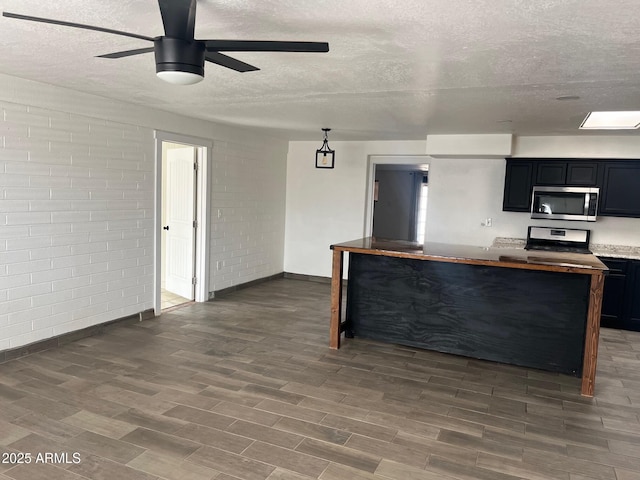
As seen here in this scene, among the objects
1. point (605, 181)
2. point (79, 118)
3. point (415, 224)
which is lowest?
point (415, 224)

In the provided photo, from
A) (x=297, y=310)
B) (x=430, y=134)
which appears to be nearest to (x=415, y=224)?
(x=430, y=134)

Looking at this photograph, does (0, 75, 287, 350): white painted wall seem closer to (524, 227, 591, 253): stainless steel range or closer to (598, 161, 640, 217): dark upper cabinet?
(524, 227, 591, 253): stainless steel range

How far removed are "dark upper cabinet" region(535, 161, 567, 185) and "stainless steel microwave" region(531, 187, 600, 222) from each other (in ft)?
0.32

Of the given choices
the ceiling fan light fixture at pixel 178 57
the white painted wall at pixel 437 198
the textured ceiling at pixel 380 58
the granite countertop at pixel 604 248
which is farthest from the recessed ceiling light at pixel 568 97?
the ceiling fan light fixture at pixel 178 57

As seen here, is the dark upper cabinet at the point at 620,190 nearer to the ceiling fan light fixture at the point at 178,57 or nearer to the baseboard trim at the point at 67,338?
the ceiling fan light fixture at the point at 178,57

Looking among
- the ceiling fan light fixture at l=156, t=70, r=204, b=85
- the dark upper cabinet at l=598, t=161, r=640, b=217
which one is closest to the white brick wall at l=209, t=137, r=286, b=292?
the ceiling fan light fixture at l=156, t=70, r=204, b=85

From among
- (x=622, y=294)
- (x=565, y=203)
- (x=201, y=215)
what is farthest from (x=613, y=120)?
(x=201, y=215)

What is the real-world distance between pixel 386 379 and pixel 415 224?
691 centimetres

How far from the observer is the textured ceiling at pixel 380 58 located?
2.15 m

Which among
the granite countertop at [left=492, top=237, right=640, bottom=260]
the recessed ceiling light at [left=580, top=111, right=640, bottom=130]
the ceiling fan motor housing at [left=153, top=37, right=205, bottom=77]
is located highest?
the recessed ceiling light at [left=580, top=111, right=640, bottom=130]

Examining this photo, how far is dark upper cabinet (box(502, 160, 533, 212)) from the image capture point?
6.01 meters

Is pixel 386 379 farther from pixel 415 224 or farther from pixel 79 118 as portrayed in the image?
pixel 415 224

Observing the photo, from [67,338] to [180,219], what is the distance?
230 cm

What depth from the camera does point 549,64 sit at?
2.84 meters
